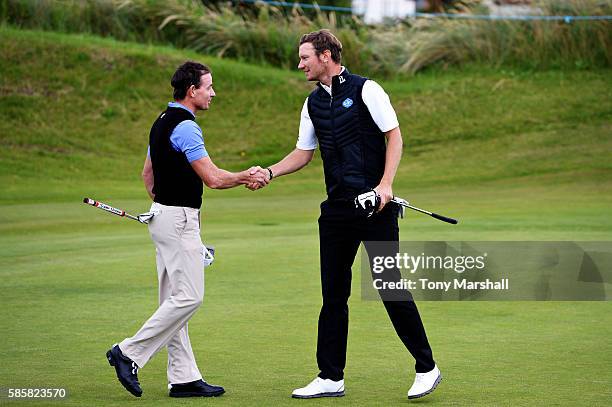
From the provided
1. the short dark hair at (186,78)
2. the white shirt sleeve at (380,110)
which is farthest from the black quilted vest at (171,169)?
the white shirt sleeve at (380,110)

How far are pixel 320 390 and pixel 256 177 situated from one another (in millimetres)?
1349

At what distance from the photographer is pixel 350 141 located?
6.92 meters

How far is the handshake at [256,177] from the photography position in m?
7.37

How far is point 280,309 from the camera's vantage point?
974cm

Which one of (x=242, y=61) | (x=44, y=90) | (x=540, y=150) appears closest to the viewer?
(x=540, y=150)

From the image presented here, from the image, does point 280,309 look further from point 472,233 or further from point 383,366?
point 472,233

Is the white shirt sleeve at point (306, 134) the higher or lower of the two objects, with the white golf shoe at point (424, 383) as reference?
higher

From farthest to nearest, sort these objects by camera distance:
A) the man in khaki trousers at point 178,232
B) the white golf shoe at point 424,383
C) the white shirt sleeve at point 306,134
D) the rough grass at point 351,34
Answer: the rough grass at point 351,34, the white shirt sleeve at point 306,134, the man in khaki trousers at point 178,232, the white golf shoe at point 424,383

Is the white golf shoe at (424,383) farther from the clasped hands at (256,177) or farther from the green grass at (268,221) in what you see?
the clasped hands at (256,177)

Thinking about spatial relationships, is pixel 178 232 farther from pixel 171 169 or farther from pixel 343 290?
pixel 343 290

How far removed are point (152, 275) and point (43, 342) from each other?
11.4ft

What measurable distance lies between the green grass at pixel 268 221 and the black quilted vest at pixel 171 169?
1.06 metres

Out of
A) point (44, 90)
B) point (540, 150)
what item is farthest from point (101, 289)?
point (44, 90)

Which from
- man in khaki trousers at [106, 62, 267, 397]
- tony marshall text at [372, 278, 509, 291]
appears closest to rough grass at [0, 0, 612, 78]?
tony marshall text at [372, 278, 509, 291]
